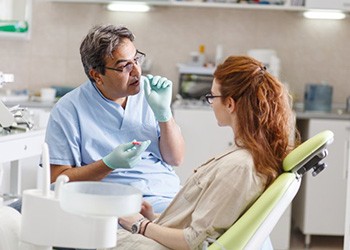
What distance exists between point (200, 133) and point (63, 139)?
6.75 feet

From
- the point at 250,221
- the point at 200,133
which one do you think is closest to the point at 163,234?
the point at 250,221

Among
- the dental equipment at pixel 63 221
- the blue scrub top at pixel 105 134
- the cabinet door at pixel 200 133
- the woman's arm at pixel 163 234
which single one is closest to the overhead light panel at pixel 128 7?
the cabinet door at pixel 200 133

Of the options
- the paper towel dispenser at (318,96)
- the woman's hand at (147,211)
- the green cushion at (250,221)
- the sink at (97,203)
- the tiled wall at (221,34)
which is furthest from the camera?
the tiled wall at (221,34)

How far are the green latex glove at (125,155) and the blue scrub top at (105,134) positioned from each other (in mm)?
210

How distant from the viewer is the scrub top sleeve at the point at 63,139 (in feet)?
8.89

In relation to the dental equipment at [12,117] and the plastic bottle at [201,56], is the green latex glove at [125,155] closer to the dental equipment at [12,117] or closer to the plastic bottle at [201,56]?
the dental equipment at [12,117]

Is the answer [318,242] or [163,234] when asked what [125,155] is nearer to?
[163,234]

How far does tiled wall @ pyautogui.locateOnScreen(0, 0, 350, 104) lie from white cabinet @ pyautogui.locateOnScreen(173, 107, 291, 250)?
0.61m

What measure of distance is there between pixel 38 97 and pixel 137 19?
Answer: 82 centimetres

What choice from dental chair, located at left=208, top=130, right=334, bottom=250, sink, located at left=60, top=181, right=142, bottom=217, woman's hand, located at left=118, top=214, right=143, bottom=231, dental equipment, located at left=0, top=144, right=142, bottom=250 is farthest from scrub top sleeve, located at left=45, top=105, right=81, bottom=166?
sink, located at left=60, top=181, right=142, bottom=217

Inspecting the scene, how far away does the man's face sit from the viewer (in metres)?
2.78

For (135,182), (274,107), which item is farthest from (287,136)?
(135,182)

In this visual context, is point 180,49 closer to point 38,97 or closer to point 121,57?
point 38,97

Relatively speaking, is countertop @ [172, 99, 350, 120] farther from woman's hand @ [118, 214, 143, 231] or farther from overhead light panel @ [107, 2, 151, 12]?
woman's hand @ [118, 214, 143, 231]
